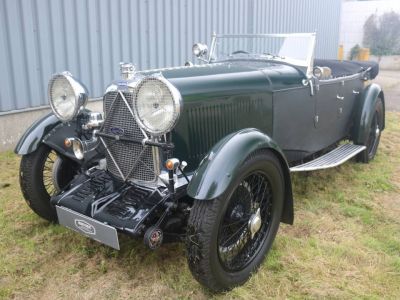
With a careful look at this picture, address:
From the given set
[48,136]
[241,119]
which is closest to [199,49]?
[241,119]

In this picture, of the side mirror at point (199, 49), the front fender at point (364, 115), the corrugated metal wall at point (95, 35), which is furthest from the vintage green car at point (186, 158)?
the corrugated metal wall at point (95, 35)

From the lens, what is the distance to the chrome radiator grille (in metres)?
2.46

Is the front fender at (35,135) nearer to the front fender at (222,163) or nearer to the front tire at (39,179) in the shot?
the front tire at (39,179)

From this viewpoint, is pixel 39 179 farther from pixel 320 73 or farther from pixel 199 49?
pixel 320 73

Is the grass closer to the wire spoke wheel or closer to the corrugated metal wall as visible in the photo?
the wire spoke wheel

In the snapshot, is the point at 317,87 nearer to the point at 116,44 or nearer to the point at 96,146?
the point at 96,146

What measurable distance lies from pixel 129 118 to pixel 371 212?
224cm

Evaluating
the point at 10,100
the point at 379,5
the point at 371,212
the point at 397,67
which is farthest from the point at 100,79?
the point at 379,5

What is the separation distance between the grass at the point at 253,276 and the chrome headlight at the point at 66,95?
92cm

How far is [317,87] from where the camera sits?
358cm

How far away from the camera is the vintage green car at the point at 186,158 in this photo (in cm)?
213

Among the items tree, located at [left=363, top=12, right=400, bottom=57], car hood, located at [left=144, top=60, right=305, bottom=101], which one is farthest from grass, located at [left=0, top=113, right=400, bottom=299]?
tree, located at [left=363, top=12, right=400, bottom=57]

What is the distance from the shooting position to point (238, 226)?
2453mm

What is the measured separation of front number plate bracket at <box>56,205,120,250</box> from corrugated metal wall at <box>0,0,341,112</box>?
297 centimetres
